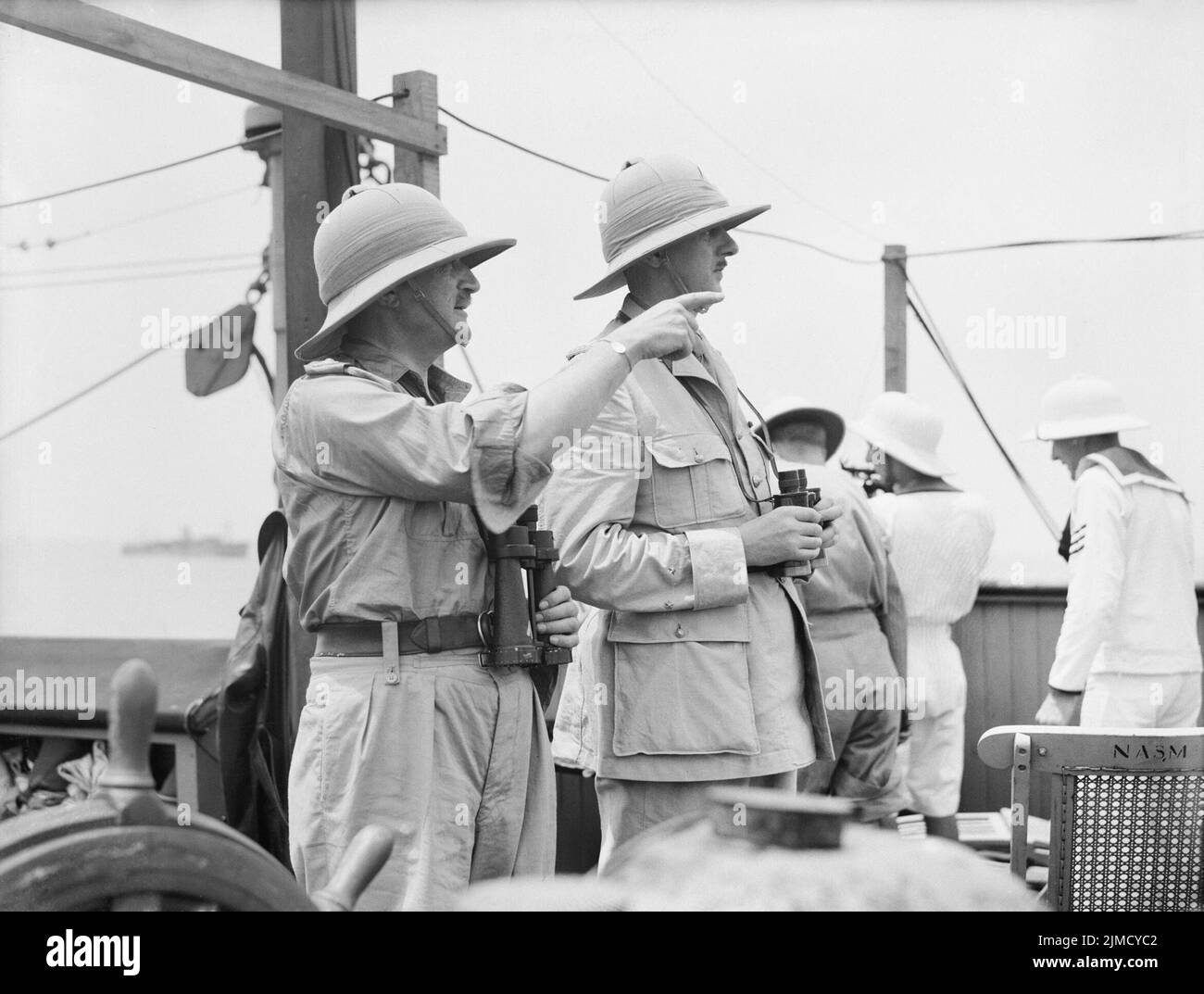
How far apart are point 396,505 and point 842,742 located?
6.92 ft

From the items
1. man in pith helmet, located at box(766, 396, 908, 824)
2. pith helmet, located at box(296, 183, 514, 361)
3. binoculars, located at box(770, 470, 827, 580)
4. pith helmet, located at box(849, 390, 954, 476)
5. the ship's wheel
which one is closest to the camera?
the ship's wheel

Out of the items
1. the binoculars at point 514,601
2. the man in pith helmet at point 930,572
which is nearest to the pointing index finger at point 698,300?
the binoculars at point 514,601

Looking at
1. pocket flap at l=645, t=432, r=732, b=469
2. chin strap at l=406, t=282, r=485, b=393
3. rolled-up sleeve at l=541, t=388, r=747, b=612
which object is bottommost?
rolled-up sleeve at l=541, t=388, r=747, b=612

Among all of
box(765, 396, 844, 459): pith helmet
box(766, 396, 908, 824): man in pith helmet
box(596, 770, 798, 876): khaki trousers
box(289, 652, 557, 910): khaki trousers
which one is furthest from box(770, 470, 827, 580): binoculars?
box(765, 396, 844, 459): pith helmet

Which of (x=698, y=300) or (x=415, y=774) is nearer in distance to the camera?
(x=415, y=774)

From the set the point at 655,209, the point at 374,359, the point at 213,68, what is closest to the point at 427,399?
the point at 374,359

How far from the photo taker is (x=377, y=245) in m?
2.15

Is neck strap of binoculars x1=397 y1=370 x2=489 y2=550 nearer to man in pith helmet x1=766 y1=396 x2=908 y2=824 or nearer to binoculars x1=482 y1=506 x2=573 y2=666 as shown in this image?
binoculars x1=482 y1=506 x2=573 y2=666

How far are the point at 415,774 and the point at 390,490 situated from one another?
0.41 metres

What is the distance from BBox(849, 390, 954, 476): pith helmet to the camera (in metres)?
4.42

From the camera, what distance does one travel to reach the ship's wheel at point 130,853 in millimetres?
1003

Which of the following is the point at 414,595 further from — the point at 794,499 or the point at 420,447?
the point at 794,499
